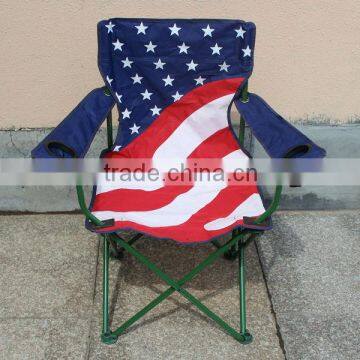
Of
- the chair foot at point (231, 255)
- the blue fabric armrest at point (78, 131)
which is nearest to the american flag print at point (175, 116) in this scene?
the blue fabric armrest at point (78, 131)

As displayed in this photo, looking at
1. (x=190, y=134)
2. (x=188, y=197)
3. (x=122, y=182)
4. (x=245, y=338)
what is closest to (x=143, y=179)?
(x=122, y=182)

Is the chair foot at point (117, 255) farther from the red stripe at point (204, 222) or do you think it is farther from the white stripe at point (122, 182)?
the red stripe at point (204, 222)

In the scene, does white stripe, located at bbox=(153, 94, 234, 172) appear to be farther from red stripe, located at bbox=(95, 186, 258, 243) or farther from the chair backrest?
red stripe, located at bbox=(95, 186, 258, 243)

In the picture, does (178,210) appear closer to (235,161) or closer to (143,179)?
(143,179)

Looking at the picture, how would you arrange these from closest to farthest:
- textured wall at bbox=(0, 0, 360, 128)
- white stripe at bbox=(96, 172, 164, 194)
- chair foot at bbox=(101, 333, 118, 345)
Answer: chair foot at bbox=(101, 333, 118, 345), white stripe at bbox=(96, 172, 164, 194), textured wall at bbox=(0, 0, 360, 128)

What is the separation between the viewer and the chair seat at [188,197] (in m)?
1.99

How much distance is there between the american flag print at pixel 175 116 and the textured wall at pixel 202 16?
1.05ft

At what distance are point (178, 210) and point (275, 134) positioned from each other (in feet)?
1.66

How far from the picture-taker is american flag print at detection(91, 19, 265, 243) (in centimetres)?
213

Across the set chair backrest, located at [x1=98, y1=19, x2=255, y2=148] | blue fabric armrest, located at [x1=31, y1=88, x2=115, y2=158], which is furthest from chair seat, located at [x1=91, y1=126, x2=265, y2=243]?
blue fabric armrest, located at [x1=31, y1=88, x2=115, y2=158]

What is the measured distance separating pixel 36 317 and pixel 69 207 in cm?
86

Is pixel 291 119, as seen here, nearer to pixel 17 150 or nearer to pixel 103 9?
pixel 103 9

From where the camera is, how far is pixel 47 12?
2529 millimetres

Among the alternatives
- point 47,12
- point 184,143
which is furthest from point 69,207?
point 47,12
